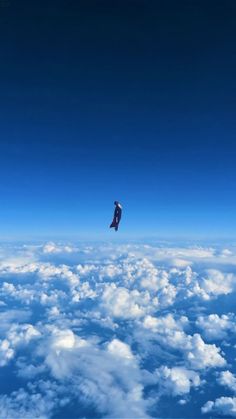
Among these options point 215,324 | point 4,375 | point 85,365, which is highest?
point 215,324

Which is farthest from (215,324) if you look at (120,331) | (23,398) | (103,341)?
(23,398)

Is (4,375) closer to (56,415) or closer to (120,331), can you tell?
(56,415)

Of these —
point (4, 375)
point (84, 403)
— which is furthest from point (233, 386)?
point (4, 375)

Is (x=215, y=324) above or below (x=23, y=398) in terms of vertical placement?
above

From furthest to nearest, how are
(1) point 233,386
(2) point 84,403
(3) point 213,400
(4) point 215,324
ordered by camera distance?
(4) point 215,324, (1) point 233,386, (3) point 213,400, (2) point 84,403

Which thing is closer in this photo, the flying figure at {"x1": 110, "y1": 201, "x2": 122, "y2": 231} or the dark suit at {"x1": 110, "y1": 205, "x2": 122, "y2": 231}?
the flying figure at {"x1": 110, "y1": 201, "x2": 122, "y2": 231}

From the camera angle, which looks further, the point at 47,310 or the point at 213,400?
the point at 47,310

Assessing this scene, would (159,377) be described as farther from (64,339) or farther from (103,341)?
(64,339)

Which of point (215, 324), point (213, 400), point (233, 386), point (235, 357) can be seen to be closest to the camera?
point (213, 400)

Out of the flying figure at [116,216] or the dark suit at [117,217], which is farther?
the dark suit at [117,217]
